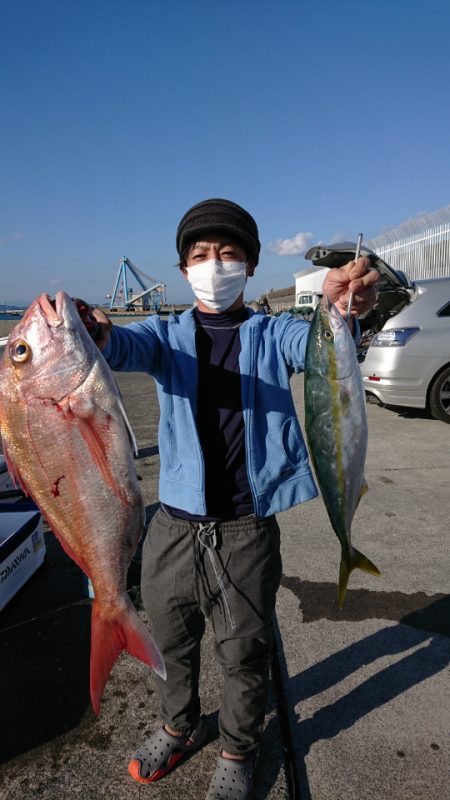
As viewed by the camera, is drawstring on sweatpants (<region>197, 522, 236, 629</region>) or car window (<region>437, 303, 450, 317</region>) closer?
drawstring on sweatpants (<region>197, 522, 236, 629</region>)

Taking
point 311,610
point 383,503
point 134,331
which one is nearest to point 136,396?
point 383,503

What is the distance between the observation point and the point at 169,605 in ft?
6.48

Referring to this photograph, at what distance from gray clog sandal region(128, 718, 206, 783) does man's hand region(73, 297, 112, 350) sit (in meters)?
1.66

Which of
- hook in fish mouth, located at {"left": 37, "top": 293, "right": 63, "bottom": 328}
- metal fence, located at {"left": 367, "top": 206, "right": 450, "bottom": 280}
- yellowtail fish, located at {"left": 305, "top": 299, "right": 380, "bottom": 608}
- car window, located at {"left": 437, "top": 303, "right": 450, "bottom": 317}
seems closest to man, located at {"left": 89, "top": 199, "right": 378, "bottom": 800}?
yellowtail fish, located at {"left": 305, "top": 299, "right": 380, "bottom": 608}

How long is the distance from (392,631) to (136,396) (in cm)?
847

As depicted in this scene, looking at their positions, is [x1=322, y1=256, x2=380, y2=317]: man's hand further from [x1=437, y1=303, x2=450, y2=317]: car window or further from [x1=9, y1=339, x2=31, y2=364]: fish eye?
[x1=437, y1=303, x2=450, y2=317]: car window

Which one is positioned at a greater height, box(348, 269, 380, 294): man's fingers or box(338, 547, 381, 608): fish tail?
box(348, 269, 380, 294): man's fingers

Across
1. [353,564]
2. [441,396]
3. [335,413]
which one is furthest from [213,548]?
[441,396]

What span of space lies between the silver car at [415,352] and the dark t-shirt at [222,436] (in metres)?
5.54

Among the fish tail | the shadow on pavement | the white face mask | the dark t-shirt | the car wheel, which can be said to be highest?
the white face mask

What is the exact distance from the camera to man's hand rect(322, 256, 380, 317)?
5.81 feet

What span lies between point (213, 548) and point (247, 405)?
58 cm

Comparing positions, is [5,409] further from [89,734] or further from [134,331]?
[89,734]

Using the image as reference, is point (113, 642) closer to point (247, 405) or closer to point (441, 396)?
point (247, 405)
